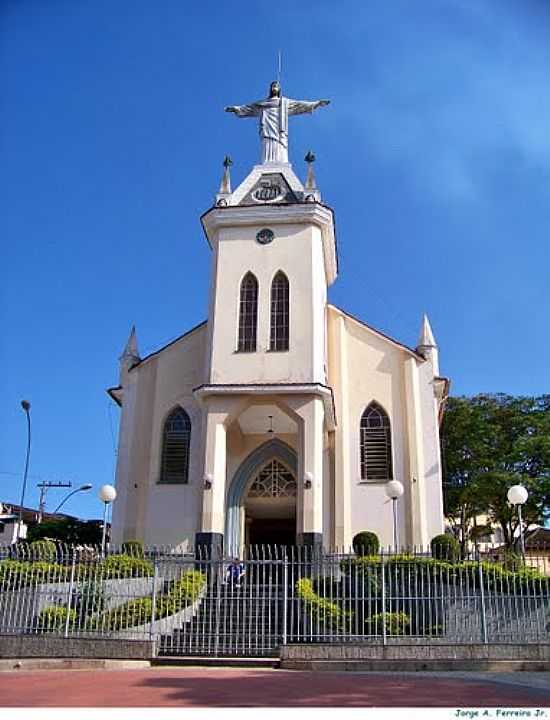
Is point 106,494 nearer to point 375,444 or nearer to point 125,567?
point 125,567

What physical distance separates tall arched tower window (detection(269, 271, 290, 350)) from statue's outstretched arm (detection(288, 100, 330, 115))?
8.89 meters

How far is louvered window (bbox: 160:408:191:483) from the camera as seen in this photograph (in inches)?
998

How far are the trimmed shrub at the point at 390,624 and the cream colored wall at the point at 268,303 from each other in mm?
9393

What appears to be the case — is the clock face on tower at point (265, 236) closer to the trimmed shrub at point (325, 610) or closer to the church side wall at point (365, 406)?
the church side wall at point (365, 406)

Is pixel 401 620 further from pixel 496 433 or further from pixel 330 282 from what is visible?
pixel 496 433

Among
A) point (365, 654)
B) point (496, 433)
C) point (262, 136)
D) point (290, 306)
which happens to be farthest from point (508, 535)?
point (365, 654)

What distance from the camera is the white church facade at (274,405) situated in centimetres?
2339

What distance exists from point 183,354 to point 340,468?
24.3 ft

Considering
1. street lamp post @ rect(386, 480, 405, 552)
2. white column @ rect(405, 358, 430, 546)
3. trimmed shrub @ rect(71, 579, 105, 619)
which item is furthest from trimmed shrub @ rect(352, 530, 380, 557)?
trimmed shrub @ rect(71, 579, 105, 619)

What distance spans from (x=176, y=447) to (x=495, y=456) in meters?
19.5

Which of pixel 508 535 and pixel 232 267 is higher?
pixel 232 267

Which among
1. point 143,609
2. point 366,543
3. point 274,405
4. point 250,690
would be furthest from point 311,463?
point 250,690

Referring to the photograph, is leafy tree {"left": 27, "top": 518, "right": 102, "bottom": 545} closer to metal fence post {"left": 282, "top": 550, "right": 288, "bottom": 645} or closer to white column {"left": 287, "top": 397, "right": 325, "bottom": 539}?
white column {"left": 287, "top": 397, "right": 325, "bottom": 539}

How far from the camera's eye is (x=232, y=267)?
83.1ft
